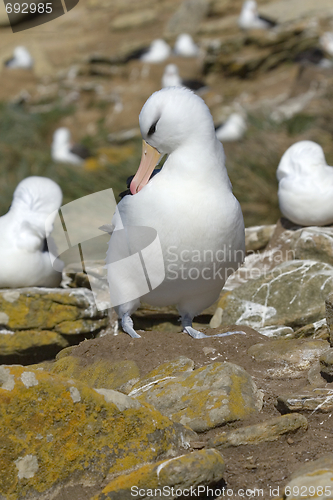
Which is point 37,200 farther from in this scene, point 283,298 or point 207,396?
point 207,396

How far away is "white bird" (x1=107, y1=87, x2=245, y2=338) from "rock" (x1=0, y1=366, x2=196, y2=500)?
1302mm

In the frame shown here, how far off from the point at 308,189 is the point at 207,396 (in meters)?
3.44

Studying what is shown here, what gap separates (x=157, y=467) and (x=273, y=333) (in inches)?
92.3

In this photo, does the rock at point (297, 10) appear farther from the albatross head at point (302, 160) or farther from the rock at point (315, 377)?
the rock at point (315, 377)

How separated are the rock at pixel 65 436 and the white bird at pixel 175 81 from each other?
17750mm

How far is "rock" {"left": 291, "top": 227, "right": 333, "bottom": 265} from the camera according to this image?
5.14 metres

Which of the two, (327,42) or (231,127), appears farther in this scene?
(327,42)

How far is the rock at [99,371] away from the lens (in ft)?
10.8

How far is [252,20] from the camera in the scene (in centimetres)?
2159

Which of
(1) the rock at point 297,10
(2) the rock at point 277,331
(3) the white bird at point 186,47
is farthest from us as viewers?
(3) the white bird at point 186,47

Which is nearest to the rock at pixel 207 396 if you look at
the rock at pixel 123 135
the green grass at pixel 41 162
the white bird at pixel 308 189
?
the white bird at pixel 308 189

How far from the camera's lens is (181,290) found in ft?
12.7

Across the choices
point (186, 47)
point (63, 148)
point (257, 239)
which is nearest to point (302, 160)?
point (257, 239)
